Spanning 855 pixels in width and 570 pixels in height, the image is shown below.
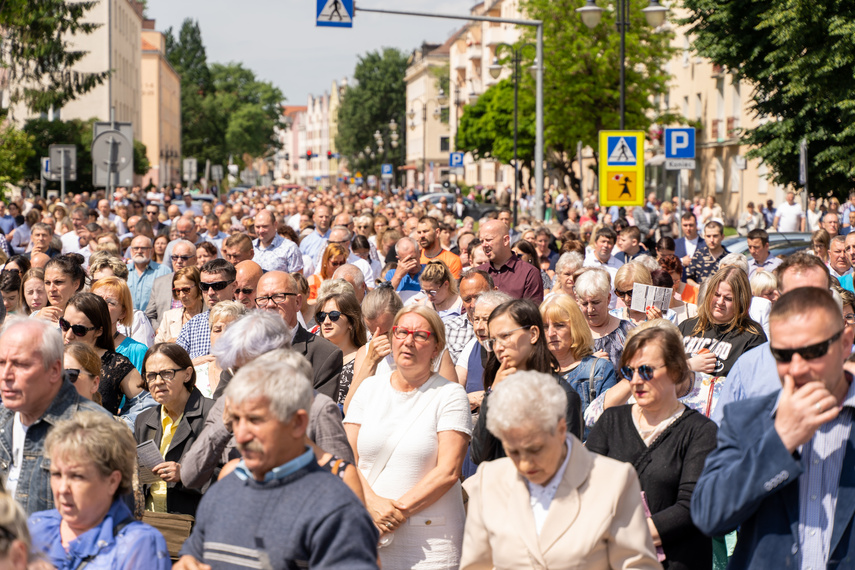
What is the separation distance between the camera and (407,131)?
450 ft

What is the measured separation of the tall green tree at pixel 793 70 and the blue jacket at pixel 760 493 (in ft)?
69.8

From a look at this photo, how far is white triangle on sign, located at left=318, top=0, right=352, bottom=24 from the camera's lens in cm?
1897

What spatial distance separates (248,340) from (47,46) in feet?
134

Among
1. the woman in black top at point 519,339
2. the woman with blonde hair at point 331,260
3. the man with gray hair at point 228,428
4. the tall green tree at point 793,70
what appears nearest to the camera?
the man with gray hair at point 228,428

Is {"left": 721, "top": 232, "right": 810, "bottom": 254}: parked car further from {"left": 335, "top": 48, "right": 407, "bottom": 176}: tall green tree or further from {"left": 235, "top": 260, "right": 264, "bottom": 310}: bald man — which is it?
{"left": 335, "top": 48, "right": 407, "bottom": 176}: tall green tree

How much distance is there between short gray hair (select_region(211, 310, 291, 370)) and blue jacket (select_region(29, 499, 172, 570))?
4.40 ft

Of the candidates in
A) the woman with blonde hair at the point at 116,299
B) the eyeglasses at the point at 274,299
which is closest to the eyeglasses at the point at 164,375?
A: the eyeglasses at the point at 274,299

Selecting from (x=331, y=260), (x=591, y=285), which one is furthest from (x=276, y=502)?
(x=331, y=260)

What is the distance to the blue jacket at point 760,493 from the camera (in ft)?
11.0

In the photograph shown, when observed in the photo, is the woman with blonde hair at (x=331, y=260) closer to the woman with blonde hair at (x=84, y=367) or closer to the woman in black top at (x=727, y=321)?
the woman in black top at (x=727, y=321)

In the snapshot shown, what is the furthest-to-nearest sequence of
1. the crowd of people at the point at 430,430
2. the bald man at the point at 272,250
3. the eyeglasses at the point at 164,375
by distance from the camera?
the bald man at the point at 272,250 → the eyeglasses at the point at 164,375 → the crowd of people at the point at 430,430

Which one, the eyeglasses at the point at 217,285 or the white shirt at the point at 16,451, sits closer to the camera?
the white shirt at the point at 16,451

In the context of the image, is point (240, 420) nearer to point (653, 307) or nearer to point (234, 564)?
point (234, 564)

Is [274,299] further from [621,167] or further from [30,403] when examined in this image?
[621,167]
